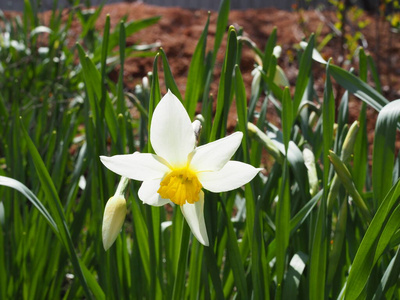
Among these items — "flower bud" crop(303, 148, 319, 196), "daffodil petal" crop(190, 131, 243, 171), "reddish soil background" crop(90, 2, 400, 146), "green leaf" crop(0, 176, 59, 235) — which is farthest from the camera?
"reddish soil background" crop(90, 2, 400, 146)

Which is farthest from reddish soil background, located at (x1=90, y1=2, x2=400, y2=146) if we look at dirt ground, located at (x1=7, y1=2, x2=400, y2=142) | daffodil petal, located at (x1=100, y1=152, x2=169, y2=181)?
daffodil petal, located at (x1=100, y1=152, x2=169, y2=181)

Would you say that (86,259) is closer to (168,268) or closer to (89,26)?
(168,268)

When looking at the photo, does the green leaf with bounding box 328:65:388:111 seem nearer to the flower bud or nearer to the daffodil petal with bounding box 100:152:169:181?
the flower bud

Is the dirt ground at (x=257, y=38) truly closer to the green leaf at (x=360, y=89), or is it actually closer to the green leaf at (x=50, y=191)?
the green leaf at (x=360, y=89)

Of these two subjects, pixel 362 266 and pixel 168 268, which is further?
pixel 168 268

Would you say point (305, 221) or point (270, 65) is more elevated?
point (270, 65)

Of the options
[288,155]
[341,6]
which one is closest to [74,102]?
[341,6]

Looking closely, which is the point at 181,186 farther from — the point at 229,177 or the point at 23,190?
the point at 23,190
